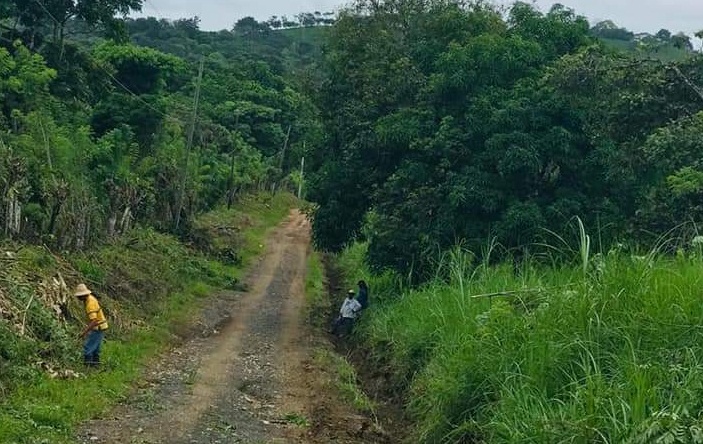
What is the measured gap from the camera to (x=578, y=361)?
876cm

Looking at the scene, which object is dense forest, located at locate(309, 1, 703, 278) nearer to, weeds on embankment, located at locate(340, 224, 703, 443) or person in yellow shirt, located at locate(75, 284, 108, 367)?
weeds on embankment, located at locate(340, 224, 703, 443)

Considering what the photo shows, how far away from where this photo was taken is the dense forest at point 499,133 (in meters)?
14.9

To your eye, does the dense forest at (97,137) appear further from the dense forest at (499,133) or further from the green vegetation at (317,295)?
the green vegetation at (317,295)

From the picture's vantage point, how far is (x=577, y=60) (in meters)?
15.7

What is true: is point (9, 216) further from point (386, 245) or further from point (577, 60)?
point (577, 60)

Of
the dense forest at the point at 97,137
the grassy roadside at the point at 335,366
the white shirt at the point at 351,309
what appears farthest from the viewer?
the white shirt at the point at 351,309

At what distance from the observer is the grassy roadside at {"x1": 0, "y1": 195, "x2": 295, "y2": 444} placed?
1079 centimetres

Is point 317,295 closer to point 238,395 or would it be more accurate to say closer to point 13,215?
point 13,215

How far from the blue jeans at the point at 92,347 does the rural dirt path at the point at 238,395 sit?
870mm

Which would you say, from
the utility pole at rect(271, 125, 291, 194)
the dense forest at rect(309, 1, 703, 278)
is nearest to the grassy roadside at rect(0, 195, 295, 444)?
the dense forest at rect(309, 1, 703, 278)

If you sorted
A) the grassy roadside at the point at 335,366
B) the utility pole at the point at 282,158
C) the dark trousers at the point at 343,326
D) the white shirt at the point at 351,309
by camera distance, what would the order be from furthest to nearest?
the utility pole at the point at 282,158, the dark trousers at the point at 343,326, the white shirt at the point at 351,309, the grassy roadside at the point at 335,366

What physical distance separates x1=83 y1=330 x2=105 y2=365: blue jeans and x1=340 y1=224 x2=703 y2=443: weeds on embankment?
515 centimetres

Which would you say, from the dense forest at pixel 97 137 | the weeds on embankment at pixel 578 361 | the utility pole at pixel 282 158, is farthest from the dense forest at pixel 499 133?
the utility pole at pixel 282 158

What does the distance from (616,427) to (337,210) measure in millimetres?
16501
